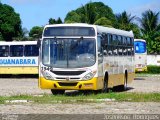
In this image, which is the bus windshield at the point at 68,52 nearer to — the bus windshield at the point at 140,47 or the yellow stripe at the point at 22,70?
the yellow stripe at the point at 22,70

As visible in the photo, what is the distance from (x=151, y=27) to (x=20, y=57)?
1568 inches

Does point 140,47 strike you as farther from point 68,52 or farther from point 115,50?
point 68,52

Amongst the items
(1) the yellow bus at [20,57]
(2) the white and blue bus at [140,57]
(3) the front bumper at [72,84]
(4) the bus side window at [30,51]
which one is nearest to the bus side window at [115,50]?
(3) the front bumper at [72,84]

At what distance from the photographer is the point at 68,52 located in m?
23.1

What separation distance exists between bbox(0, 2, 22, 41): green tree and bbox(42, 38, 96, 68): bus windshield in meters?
65.1

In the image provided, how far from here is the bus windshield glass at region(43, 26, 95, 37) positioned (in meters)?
23.5

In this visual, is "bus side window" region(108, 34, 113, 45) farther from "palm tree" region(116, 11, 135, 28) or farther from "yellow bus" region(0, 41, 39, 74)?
"palm tree" region(116, 11, 135, 28)

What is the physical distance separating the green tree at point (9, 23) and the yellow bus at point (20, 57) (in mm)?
41585

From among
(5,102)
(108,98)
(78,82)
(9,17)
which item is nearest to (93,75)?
(78,82)

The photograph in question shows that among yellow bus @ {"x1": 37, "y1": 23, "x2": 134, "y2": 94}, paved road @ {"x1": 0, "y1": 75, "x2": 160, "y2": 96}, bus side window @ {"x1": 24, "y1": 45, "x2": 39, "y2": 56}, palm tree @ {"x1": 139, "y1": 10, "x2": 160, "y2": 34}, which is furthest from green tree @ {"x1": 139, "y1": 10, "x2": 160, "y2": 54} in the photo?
yellow bus @ {"x1": 37, "y1": 23, "x2": 134, "y2": 94}

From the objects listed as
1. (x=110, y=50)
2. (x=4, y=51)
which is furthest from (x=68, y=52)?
(x=4, y=51)

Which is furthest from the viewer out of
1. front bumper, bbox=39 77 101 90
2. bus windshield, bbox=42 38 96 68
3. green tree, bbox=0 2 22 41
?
green tree, bbox=0 2 22 41

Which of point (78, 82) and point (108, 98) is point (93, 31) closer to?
point (78, 82)

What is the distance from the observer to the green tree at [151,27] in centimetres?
7793
